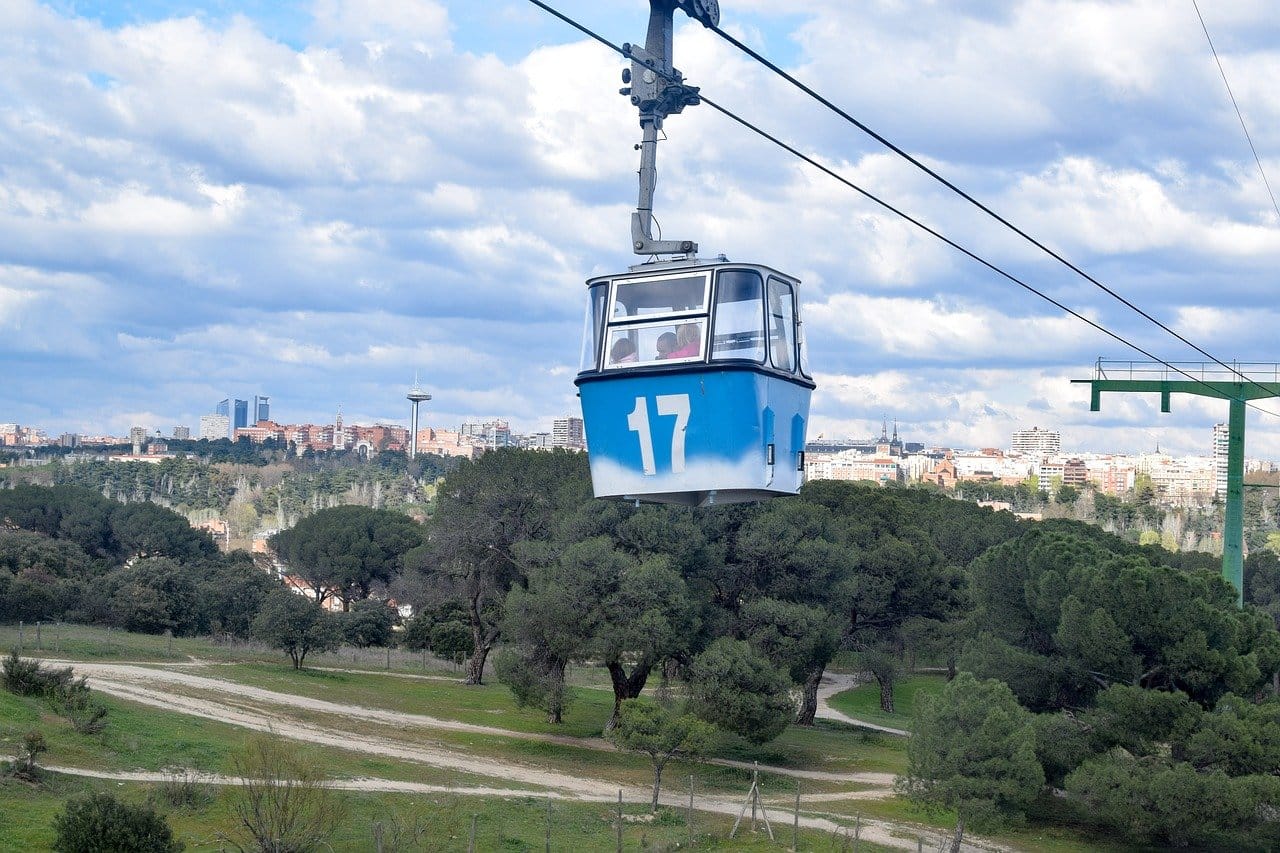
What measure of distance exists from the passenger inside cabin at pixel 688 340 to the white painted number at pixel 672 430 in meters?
0.46

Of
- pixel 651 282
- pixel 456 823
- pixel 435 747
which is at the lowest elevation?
pixel 435 747

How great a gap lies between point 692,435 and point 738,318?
1341 millimetres

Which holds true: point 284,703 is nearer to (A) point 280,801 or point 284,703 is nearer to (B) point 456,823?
(B) point 456,823

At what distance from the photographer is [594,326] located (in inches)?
565

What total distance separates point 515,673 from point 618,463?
95.7 ft

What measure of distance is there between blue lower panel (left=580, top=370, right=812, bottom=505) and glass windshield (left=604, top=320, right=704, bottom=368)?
8.8 inches

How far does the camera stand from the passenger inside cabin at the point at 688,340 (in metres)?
13.6

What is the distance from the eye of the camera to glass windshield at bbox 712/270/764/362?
44.3 ft

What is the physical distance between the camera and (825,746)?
4822 cm

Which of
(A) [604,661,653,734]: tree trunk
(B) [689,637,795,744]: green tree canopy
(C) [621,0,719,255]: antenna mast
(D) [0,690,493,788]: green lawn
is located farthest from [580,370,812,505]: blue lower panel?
(A) [604,661,653,734]: tree trunk

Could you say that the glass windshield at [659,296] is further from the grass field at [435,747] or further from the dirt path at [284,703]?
the dirt path at [284,703]

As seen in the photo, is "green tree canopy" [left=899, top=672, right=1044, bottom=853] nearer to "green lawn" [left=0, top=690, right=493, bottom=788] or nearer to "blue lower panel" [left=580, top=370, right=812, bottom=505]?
"green lawn" [left=0, top=690, right=493, bottom=788]

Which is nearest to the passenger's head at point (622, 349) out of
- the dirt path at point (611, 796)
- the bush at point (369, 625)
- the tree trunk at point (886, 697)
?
the dirt path at point (611, 796)

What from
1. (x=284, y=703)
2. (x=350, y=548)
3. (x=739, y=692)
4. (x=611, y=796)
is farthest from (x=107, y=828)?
(x=350, y=548)
